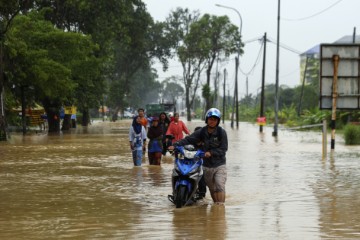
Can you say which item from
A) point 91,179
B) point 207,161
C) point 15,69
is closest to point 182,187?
point 207,161

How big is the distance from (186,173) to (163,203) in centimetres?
108

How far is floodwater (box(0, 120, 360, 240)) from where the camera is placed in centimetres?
820

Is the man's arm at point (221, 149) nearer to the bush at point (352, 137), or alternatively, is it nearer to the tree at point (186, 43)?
the bush at point (352, 137)

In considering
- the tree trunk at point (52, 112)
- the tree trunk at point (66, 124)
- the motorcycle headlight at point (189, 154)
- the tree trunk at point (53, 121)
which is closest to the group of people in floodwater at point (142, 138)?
the motorcycle headlight at point (189, 154)

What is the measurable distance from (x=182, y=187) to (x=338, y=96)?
16.7 meters

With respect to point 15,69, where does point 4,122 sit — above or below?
below

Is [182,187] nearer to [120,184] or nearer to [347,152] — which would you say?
[120,184]

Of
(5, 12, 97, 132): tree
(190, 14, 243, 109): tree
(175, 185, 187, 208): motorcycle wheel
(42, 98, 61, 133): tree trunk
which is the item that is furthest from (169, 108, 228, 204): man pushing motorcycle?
(190, 14, 243, 109): tree

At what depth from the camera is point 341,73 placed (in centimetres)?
2523

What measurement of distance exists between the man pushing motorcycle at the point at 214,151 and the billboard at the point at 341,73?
1558 centimetres

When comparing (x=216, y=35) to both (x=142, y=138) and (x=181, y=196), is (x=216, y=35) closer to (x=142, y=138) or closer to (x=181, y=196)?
(x=142, y=138)

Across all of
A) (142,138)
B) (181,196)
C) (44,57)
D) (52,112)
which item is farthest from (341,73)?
(52,112)

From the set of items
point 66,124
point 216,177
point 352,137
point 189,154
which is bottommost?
point 216,177

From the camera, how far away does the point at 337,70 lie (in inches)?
985
